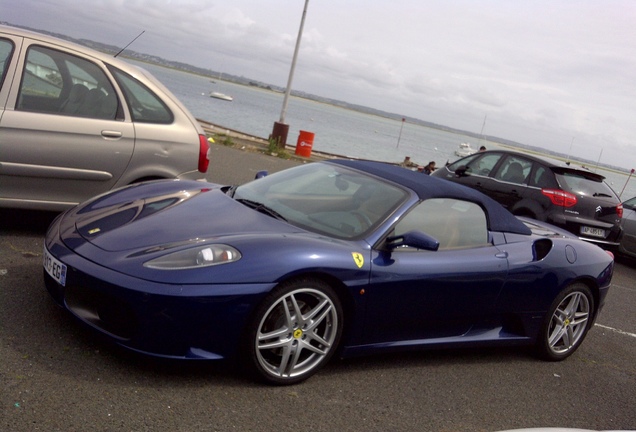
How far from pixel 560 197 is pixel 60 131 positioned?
735cm

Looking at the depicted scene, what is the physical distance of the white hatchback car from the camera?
225 inches

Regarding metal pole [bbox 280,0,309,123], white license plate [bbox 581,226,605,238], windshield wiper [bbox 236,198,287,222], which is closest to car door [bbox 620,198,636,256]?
white license plate [bbox 581,226,605,238]

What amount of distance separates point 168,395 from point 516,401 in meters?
2.34

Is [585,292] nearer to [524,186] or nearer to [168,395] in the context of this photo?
[168,395]

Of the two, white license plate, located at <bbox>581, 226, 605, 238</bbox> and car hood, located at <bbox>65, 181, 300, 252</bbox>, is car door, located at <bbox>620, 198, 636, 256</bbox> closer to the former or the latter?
Result: white license plate, located at <bbox>581, 226, 605, 238</bbox>

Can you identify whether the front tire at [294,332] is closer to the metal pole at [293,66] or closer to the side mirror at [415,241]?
the side mirror at [415,241]

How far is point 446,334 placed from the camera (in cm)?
484

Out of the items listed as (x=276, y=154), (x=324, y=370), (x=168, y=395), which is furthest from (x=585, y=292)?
(x=276, y=154)

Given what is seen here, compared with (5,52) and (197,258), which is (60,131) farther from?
(197,258)

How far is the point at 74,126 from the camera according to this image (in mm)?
5863

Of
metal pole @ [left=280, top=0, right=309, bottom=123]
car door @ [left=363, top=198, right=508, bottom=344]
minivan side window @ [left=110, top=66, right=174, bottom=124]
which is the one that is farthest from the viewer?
metal pole @ [left=280, top=0, right=309, bottom=123]

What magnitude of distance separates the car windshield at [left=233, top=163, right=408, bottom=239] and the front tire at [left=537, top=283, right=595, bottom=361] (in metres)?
1.68

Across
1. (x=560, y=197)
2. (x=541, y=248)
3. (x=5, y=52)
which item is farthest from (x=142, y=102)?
(x=560, y=197)

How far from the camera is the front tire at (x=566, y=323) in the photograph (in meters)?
5.48
